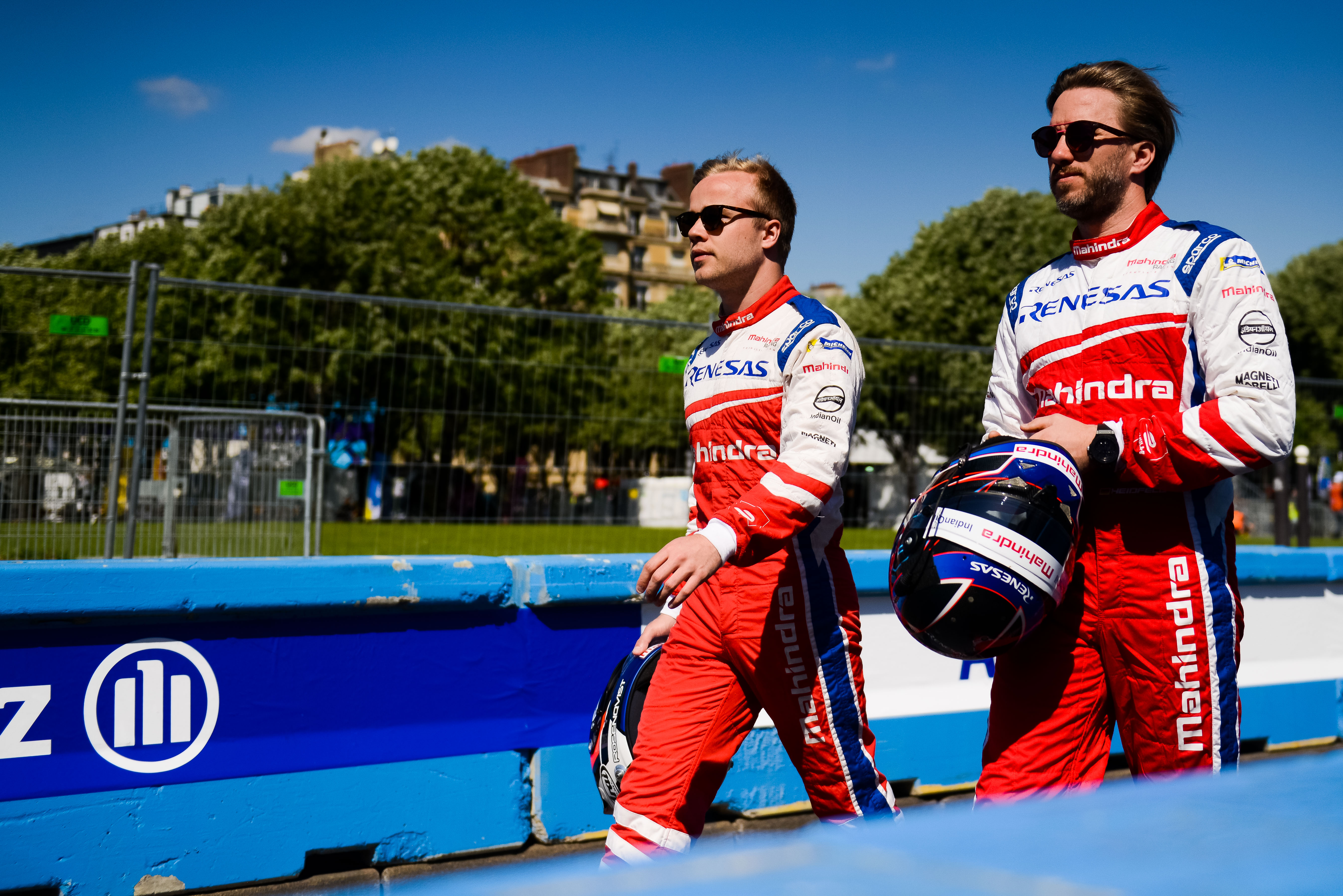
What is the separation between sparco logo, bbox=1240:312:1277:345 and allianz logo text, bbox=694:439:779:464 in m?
1.14

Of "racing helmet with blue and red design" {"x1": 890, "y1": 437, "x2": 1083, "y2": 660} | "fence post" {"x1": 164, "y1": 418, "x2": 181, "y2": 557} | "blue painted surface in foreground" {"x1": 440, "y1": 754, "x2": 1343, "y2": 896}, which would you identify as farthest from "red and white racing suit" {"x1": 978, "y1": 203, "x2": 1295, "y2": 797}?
"fence post" {"x1": 164, "y1": 418, "x2": 181, "y2": 557}

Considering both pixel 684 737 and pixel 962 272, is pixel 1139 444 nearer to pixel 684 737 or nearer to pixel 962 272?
pixel 684 737

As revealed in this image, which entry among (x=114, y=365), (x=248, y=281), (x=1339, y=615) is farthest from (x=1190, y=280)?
(x=248, y=281)

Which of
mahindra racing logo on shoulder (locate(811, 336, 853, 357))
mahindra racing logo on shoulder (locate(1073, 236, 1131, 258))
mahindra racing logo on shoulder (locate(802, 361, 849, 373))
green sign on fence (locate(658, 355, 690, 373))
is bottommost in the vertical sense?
mahindra racing logo on shoulder (locate(802, 361, 849, 373))

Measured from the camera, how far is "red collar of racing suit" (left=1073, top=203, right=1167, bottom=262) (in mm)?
2844

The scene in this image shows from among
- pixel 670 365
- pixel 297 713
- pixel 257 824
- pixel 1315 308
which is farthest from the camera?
pixel 1315 308

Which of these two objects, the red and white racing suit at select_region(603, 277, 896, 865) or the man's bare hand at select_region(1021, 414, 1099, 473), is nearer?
the man's bare hand at select_region(1021, 414, 1099, 473)

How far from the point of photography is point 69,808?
3.67 m

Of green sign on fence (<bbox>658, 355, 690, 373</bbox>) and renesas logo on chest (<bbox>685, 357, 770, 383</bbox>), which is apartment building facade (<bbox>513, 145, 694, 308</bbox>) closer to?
green sign on fence (<bbox>658, 355, 690, 373</bbox>)

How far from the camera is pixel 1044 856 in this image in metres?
0.96

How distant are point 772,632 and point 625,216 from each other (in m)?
97.2

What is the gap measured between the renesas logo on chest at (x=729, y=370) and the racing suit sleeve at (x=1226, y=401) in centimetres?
93

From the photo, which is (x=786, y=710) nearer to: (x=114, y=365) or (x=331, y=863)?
(x=331, y=863)

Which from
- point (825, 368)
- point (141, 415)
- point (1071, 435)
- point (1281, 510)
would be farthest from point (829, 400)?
point (1281, 510)
